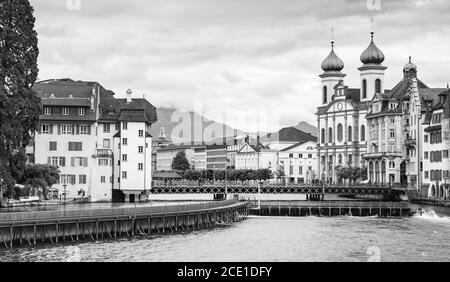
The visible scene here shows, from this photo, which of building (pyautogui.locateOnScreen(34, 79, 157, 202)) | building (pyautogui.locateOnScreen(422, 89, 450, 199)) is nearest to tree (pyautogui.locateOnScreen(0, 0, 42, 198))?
building (pyautogui.locateOnScreen(34, 79, 157, 202))

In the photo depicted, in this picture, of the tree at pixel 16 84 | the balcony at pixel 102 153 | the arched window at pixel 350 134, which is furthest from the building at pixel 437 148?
the tree at pixel 16 84

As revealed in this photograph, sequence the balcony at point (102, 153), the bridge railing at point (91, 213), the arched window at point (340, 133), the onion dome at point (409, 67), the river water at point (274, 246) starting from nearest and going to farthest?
the river water at point (274, 246) < the bridge railing at point (91, 213) < the balcony at point (102, 153) < the onion dome at point (409, 67) < the arched window at point (340, 133)

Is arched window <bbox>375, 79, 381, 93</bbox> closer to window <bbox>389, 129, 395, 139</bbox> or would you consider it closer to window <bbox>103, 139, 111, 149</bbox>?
window <bbox>389, 129, 395, 139</bbox>

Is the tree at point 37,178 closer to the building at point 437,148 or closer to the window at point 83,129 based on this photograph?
the window at point 83,129

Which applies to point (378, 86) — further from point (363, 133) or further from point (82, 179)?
point (82, 179)

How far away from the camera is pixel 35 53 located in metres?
74.9

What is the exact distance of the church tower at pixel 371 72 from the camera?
18275 centimetres

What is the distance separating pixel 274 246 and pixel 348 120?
387 feet

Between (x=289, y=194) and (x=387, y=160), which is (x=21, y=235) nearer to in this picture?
(x=289, y=194)

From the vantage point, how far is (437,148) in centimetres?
12712

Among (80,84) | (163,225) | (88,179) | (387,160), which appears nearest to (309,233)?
(163,225)

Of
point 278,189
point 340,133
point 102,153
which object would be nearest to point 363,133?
point 340,133

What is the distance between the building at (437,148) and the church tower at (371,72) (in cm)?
4701
